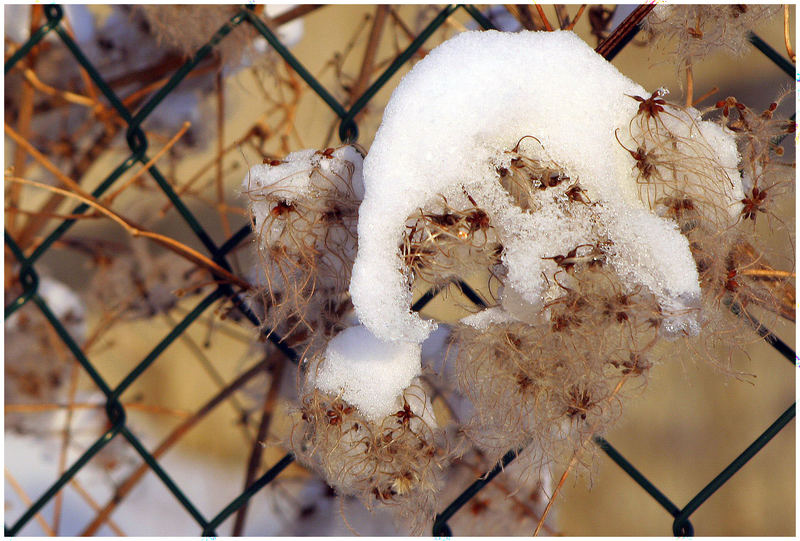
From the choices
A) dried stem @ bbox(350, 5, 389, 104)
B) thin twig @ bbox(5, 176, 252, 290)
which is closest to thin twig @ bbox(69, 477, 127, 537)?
thin twig @ bbox(5, 176, 252, 290)

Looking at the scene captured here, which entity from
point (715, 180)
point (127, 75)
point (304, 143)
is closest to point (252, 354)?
point (304, 143)

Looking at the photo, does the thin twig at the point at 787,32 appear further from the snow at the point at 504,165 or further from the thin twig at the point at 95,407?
the thin twig at the point at 95,407

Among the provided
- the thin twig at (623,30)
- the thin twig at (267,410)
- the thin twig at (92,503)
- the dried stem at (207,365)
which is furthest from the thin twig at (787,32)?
the thin twig at (92,503)

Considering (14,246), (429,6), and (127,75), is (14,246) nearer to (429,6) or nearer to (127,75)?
(127,75)

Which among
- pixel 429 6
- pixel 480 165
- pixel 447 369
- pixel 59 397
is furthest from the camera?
pixel 59 397

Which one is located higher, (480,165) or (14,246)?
(14,246)
